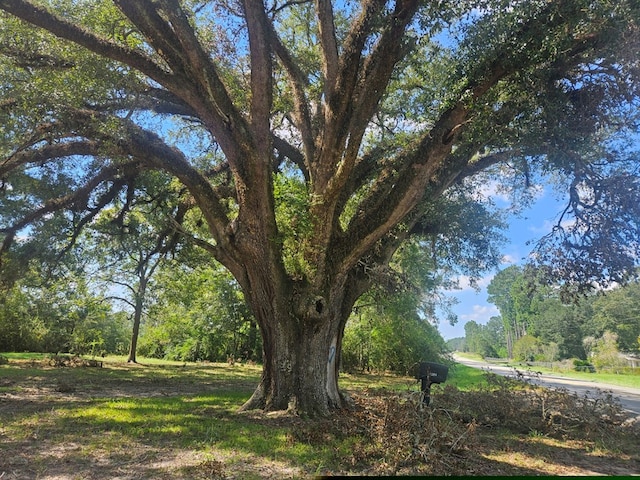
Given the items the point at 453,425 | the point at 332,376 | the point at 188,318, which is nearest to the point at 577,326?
the point at 188,318

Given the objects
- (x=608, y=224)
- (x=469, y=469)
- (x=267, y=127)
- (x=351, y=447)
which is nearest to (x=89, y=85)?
(x=267, y=127)

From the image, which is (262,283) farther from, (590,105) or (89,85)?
(590,105)

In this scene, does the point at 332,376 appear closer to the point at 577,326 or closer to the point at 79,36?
the point at 79,36

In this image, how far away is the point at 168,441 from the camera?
17.0ft

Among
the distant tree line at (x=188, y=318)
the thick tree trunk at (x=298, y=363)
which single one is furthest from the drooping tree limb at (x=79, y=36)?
the distant tree line at (x=188, y=318)

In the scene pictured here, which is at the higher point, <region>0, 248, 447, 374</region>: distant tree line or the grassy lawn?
<region>0, 248, 447, 374</region>: distant tree line

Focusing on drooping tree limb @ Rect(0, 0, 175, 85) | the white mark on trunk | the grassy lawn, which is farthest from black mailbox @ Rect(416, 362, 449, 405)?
drooping tree limb @ Rect(0, 0, 175, 85)

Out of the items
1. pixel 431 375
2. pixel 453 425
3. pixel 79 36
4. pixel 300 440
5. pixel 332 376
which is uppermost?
pixel 79 36

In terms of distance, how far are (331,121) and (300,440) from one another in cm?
491

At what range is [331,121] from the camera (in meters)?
6.87

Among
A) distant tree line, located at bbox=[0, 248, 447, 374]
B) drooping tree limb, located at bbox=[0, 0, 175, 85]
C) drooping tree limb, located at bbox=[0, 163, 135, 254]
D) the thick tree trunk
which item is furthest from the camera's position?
distant tree line, located at bbox=[0, 248, 447, 374]

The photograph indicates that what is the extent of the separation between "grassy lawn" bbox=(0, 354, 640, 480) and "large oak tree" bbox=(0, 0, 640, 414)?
141 centimetres

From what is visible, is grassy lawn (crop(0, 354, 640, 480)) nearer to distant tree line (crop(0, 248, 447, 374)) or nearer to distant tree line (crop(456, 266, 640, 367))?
distant tree line (crop(0, 248, 447, 374))

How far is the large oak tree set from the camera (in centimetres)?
588
